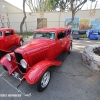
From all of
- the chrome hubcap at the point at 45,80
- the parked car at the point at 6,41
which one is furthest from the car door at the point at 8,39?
the chrome hubcap at the point at 45,80

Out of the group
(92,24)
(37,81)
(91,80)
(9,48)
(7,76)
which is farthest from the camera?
(92,24)

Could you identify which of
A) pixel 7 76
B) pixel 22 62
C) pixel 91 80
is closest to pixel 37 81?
pixel 22 62

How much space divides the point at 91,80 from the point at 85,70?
71 cm

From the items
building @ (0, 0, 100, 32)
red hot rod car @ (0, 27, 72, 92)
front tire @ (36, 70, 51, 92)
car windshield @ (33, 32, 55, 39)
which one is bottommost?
front tire @ (36, 70, 51, 92)

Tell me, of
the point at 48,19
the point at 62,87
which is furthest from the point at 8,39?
the point at 48,19

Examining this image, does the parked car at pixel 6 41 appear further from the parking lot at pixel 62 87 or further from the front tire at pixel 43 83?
the front tire at pixel 43 83

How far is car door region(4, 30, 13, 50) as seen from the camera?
18.5ft

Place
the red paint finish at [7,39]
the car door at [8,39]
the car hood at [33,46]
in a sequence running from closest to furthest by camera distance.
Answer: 1. the car hood at [33,46]
2. the red paint finish at [7,39]
3. the car door at [8,39]

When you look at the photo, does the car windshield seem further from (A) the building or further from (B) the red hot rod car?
(A) the building

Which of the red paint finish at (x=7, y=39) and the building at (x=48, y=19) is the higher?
the building at (x=48, y=19)

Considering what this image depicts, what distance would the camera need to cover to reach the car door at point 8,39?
221 inches

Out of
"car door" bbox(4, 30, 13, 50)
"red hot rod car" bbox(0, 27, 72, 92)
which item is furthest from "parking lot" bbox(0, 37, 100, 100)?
"car door" bbox(4, 30, 13, 50)

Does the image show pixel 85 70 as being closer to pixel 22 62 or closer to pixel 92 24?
pixel 22 62

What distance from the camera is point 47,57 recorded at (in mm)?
3605
